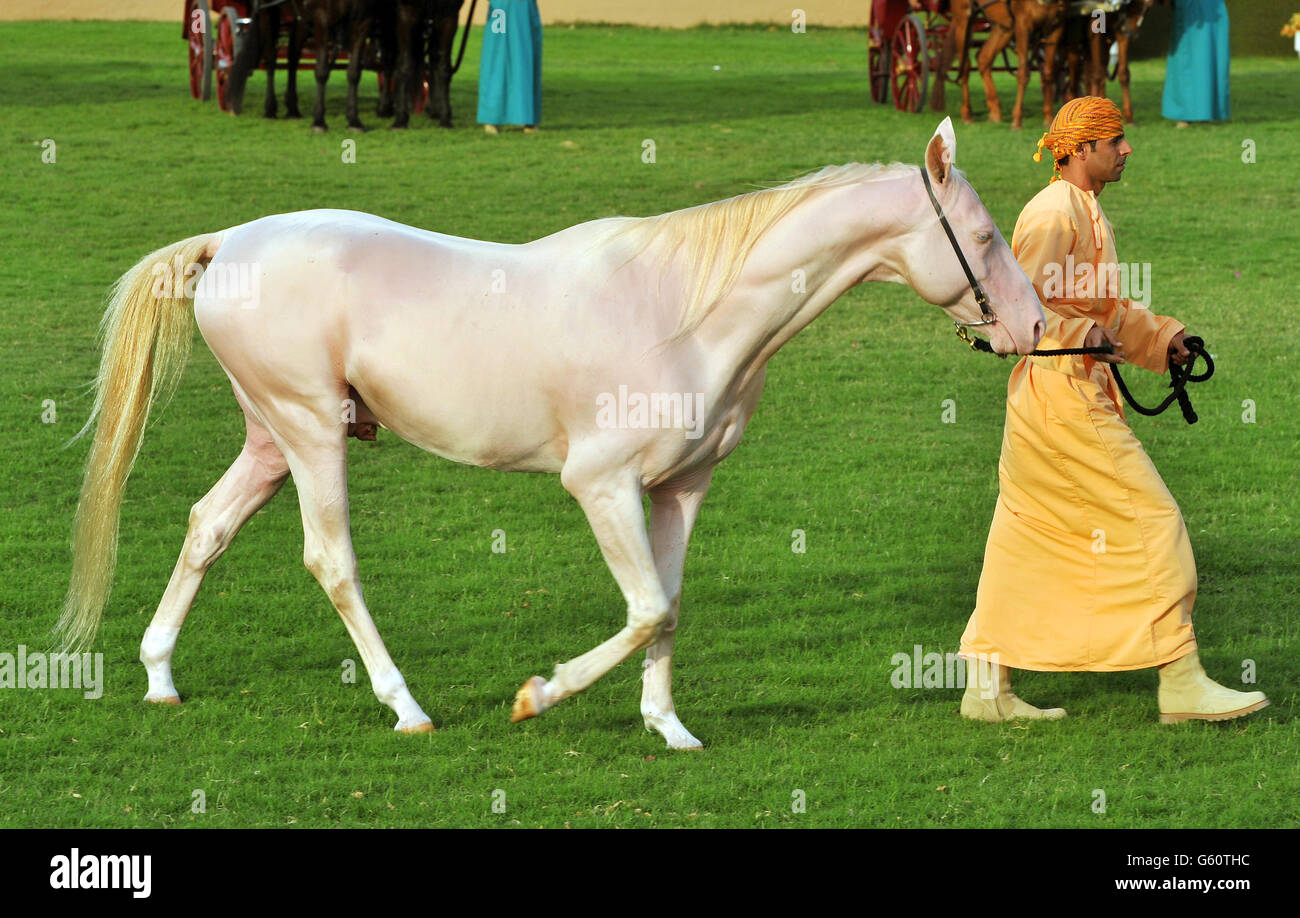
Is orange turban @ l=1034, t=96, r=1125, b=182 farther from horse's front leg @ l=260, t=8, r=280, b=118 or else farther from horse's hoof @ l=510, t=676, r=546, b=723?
horse's front leg @ l=260, t=8, r=280, b=118

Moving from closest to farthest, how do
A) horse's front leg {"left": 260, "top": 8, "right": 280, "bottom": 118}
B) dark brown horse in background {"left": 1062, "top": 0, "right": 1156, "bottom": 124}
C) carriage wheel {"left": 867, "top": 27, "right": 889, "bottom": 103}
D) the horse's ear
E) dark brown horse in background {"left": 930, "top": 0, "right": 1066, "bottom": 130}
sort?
the horse's ear < horse's front leg {"left": 260, "top": 8, "right": 280, "bottom": 118} < dark brown horse in background {"left": 930, "top": 0, "right": 1066, "bottom": 130} < dark brown horse in background {"left": 1062, "top": 0, "right": 1156, "bottom": 124} < carriage wheel {"left": 867, "top": 27, "right": 889, "bottom": 103}

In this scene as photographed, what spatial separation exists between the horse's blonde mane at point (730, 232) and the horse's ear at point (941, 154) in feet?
0.49

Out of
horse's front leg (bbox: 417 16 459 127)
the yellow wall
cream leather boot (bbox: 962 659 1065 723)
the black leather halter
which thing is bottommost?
cream leather boot (bbox: 962 659 1065 723)

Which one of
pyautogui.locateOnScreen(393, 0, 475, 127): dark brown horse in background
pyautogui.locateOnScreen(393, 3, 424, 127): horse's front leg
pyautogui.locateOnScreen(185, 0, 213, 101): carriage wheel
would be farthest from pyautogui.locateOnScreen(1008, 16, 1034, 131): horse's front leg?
pyautogui.locateOnScreen(185, 0, 213, 101): carriage wheel

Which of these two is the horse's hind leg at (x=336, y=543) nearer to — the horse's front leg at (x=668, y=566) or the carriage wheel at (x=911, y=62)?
the horse's front leg at (x=668, y=566)

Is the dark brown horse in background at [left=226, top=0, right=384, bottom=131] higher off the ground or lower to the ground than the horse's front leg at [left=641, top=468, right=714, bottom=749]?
higher

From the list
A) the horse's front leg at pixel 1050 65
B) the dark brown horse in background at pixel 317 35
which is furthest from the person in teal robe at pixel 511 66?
the horse's front leg at pixel 1050 65

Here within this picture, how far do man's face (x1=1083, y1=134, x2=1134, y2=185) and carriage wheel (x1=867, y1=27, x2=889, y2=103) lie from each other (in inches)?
586

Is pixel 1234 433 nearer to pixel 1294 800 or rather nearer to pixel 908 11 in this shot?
pixel 1294 800

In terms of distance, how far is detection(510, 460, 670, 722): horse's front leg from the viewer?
4445 mm

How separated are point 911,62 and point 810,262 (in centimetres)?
1470

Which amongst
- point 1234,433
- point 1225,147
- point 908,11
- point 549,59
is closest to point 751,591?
point 1234,433

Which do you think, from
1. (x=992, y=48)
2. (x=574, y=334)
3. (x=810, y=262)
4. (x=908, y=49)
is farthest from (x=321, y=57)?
(x=810, y=262)

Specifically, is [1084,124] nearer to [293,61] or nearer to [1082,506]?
[1082,506]
